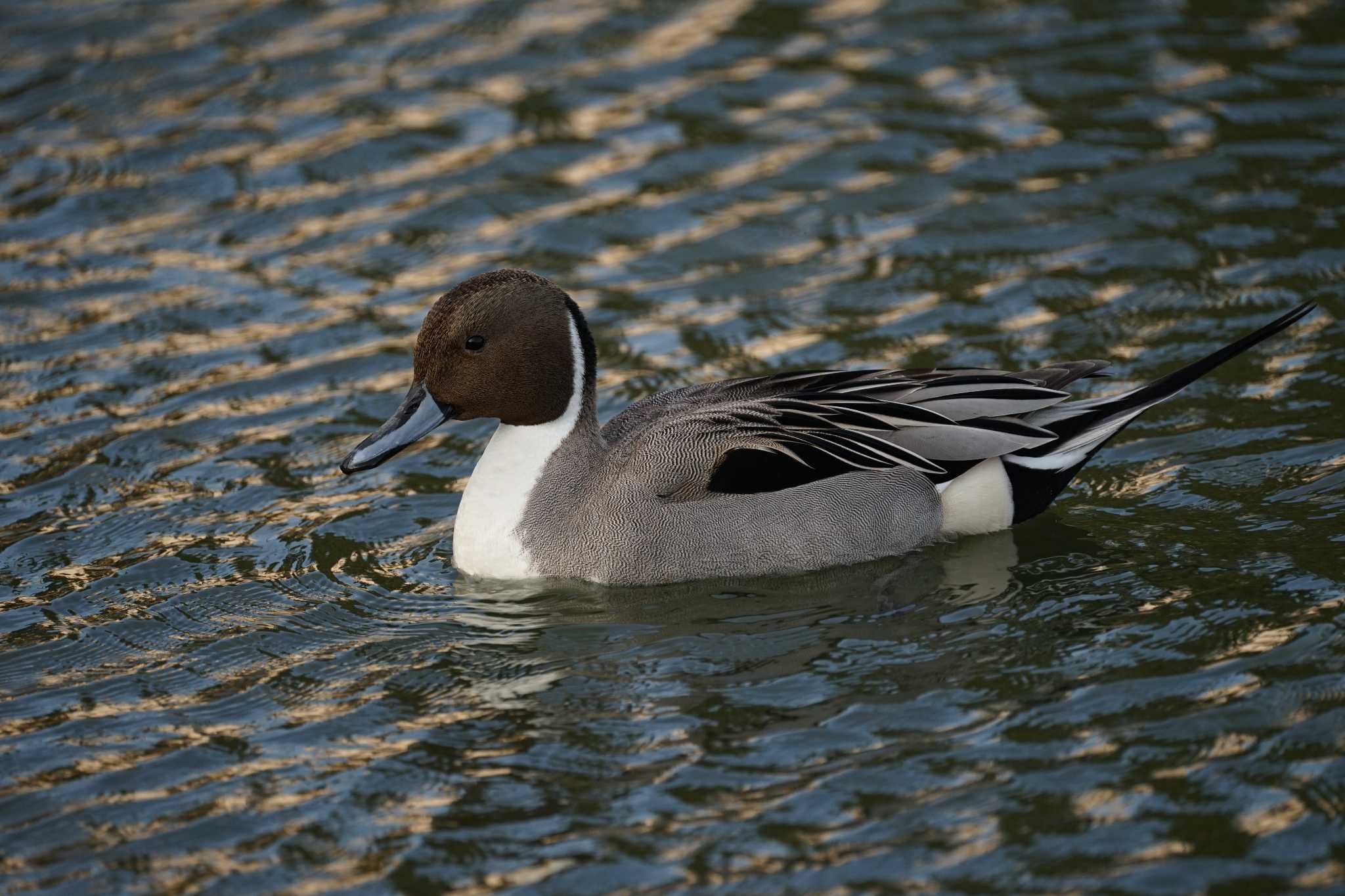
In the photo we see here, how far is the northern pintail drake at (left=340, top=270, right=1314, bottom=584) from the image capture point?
20.7 feet

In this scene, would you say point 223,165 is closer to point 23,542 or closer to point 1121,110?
point 23,542

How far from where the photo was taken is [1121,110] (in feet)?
34.1

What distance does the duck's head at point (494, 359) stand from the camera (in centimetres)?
634

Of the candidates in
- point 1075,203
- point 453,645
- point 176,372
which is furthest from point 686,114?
point 453,645

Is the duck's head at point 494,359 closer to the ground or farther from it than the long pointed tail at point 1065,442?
farther from it

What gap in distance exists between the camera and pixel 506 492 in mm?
6449

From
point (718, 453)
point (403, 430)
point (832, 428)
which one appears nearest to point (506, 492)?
point (403, 430)

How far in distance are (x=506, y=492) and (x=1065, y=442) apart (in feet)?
7.00

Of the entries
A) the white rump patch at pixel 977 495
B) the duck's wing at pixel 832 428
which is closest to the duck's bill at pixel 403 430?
the duck's wing at pixel 832 428

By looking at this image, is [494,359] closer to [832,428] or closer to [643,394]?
[832,428]

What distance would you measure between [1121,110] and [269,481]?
581 cm

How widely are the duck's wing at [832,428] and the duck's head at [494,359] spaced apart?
361mm

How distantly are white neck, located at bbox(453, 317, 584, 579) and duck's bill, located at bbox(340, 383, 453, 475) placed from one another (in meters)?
0.27

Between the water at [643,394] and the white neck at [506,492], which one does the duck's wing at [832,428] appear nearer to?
the white neck at [506,492]
